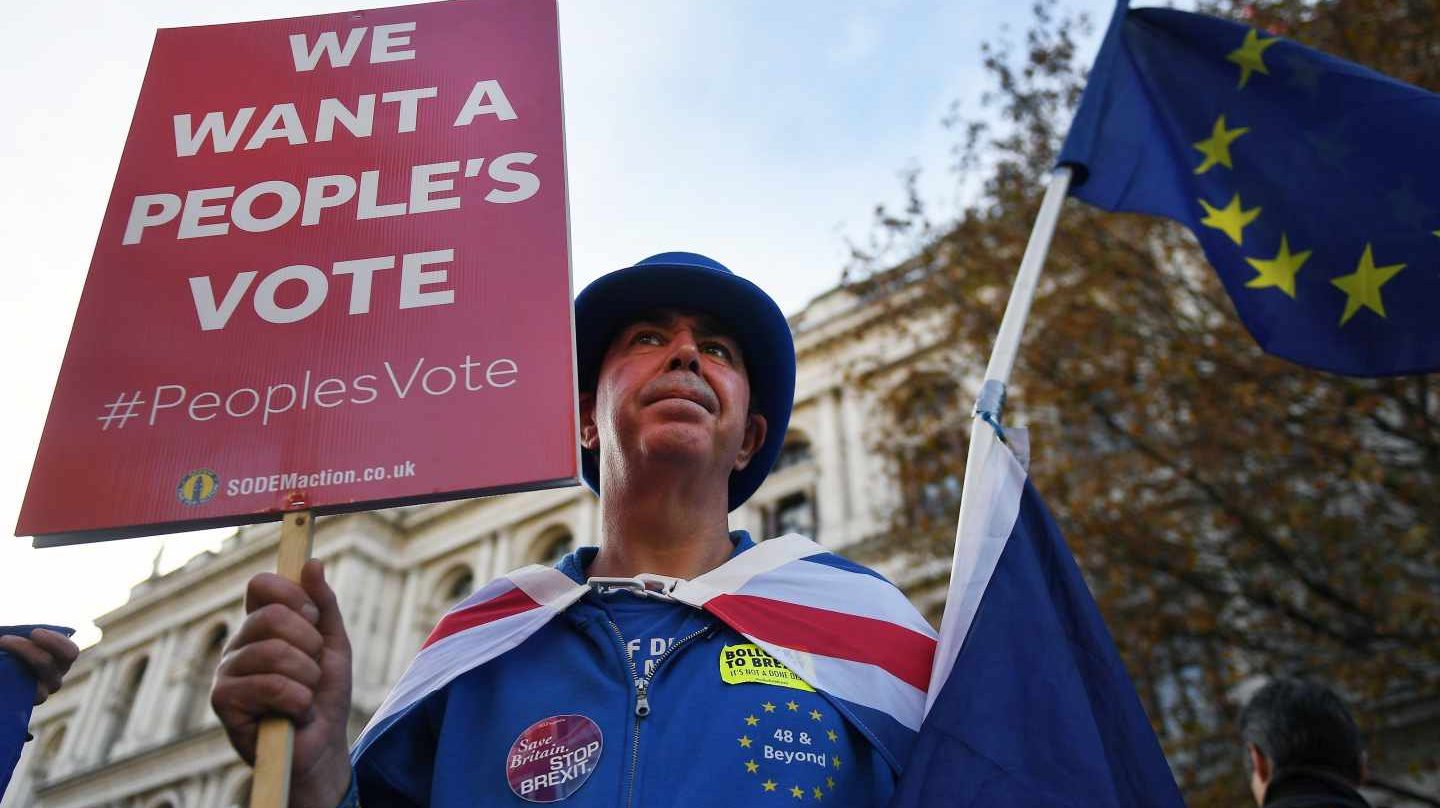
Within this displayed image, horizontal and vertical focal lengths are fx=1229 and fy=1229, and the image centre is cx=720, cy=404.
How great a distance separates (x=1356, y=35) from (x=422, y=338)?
10724 mm

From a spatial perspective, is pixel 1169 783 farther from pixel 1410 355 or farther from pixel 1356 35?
pixel 1356 35

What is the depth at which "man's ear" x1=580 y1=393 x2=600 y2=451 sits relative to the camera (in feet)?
10.3

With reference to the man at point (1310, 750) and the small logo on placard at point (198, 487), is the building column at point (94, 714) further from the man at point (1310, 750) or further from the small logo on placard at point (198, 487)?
the small logo on placard at point (198, 487)

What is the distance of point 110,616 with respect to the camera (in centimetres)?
2819

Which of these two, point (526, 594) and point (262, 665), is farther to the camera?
point (526, 594)

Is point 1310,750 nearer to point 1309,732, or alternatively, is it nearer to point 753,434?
point 1309,732

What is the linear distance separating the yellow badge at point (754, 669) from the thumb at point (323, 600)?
2.35ft

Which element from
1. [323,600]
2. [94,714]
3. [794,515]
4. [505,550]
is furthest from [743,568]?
[94,714]

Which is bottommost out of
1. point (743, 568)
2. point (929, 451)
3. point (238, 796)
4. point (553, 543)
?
point (743, 568)

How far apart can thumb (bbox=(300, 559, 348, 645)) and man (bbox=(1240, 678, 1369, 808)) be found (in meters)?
2.89

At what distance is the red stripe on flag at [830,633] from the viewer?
237cm

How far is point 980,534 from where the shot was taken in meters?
2.64

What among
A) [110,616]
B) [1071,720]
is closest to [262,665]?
[1071,720]

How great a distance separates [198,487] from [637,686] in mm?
829
